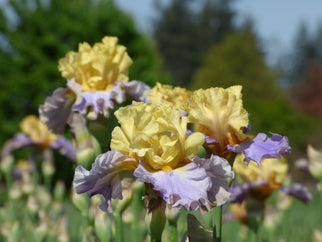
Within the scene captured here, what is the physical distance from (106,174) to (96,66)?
77 centimetres

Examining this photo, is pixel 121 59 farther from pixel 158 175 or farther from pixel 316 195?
pixel 316 195

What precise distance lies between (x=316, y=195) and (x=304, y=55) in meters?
34.0

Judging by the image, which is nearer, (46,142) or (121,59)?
(121,59)

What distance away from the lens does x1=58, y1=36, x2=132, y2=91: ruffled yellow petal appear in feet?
5.41

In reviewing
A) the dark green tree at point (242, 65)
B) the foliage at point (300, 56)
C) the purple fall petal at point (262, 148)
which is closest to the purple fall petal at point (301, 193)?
the purple fall petal at point (262, 148)

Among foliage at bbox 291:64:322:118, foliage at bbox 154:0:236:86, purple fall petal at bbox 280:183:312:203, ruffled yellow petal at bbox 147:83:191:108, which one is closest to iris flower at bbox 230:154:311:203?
purple fall petal at bbox 280:183:312:203

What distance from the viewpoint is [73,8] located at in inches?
274

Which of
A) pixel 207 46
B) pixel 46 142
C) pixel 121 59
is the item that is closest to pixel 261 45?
pixel 207 46

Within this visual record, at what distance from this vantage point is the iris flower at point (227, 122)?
3.42 feet

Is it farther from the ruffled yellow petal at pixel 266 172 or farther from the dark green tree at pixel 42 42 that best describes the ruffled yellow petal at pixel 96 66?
the dark green tree at pixel 42 42

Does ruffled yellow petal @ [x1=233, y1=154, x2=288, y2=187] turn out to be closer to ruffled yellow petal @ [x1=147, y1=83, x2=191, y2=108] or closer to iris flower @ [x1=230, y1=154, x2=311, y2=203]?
iris flower @ [x1=230, y1=154, x2=311, y2=203]

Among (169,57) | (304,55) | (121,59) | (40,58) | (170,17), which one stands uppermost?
(304,55)

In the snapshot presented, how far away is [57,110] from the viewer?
5.34 feet

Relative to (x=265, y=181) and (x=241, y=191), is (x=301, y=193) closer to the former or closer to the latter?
(x=265, y=181)
